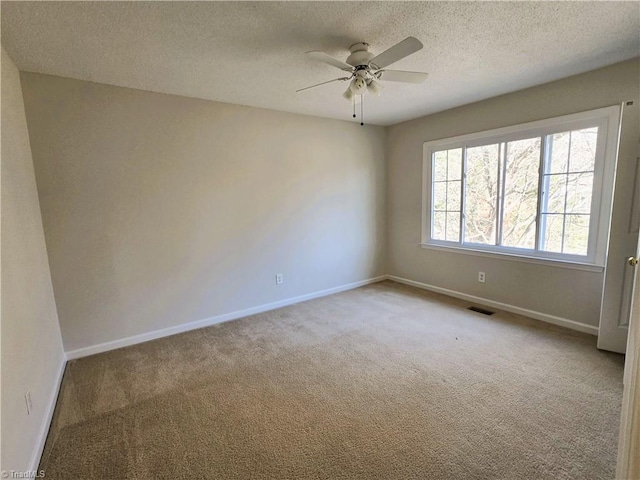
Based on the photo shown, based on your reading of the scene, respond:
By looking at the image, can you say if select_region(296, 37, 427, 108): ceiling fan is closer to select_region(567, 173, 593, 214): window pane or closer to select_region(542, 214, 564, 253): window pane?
select_region(567, 173, 593, 214): window pane

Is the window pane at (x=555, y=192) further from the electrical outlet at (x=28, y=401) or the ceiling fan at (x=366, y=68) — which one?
the electrical outlet at (x=28, y=401)

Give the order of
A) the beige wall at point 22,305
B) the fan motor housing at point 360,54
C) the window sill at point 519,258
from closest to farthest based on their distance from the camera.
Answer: the beige wall at point 22,305, the fan motor housing at point 360,54, the window sill at point 519,258

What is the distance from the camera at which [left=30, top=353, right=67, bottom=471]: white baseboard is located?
5.35 ft

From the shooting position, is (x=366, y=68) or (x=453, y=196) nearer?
(x=366, y=68)

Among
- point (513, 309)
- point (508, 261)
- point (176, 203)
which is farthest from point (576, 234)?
point (176, 203)

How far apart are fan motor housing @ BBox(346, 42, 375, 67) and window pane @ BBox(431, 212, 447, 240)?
265cm

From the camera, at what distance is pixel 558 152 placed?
122 inches

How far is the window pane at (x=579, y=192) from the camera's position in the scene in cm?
290

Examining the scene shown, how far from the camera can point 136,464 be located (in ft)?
5.37

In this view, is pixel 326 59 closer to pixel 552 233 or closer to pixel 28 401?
pixel 28 401

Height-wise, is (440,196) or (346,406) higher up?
(440,196)

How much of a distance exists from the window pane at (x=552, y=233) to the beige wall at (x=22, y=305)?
428 cm

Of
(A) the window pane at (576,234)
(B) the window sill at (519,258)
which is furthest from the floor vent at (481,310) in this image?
(A) the window pane at (576,234)

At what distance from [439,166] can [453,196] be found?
18.2 inches
